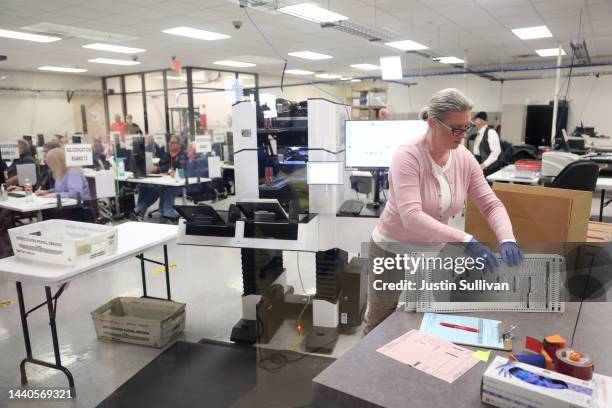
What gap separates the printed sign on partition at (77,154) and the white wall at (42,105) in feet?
26.9

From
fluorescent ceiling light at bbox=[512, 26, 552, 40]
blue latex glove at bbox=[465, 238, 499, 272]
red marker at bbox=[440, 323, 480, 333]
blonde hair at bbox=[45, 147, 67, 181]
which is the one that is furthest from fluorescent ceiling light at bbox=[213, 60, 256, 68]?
red marker at bbox=[440, 323, 480, 333]

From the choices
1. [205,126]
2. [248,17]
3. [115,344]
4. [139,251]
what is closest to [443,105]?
[139,251]

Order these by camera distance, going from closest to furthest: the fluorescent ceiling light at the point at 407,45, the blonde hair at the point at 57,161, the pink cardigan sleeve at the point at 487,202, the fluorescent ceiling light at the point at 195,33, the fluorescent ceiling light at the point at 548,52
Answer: the pink cardigan sleeve at the point at 487,202
the blonde hair at the point at 57,161
the fluorescent ceiling light at the point at 195,33
the fluorescent ceiling light at the point at 407,45
the fluorescent ceiling light at the point at 548,52

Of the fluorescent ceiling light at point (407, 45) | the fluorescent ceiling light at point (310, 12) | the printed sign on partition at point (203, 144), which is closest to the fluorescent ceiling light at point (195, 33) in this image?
the printed sign on partition at point (203, 144)

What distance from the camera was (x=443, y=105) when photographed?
1.54 meters

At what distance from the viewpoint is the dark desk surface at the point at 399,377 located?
99cm

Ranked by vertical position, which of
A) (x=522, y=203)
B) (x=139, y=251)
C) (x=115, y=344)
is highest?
(x=522, y=203)

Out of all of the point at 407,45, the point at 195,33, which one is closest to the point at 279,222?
the point at 195,33

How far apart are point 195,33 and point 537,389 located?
748 cm

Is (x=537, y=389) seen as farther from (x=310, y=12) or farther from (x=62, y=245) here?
(x=310, y=12)

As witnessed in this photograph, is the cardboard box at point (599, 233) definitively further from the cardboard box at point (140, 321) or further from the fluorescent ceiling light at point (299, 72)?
the fluorescent ceiling light at point (299, 72)

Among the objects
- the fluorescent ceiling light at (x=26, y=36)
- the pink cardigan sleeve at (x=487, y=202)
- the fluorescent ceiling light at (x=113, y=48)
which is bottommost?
the pink cardigan sleeve at (x=487, y=202)

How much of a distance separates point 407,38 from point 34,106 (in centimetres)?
1011

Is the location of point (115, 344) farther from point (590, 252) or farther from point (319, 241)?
point (590, 252)
